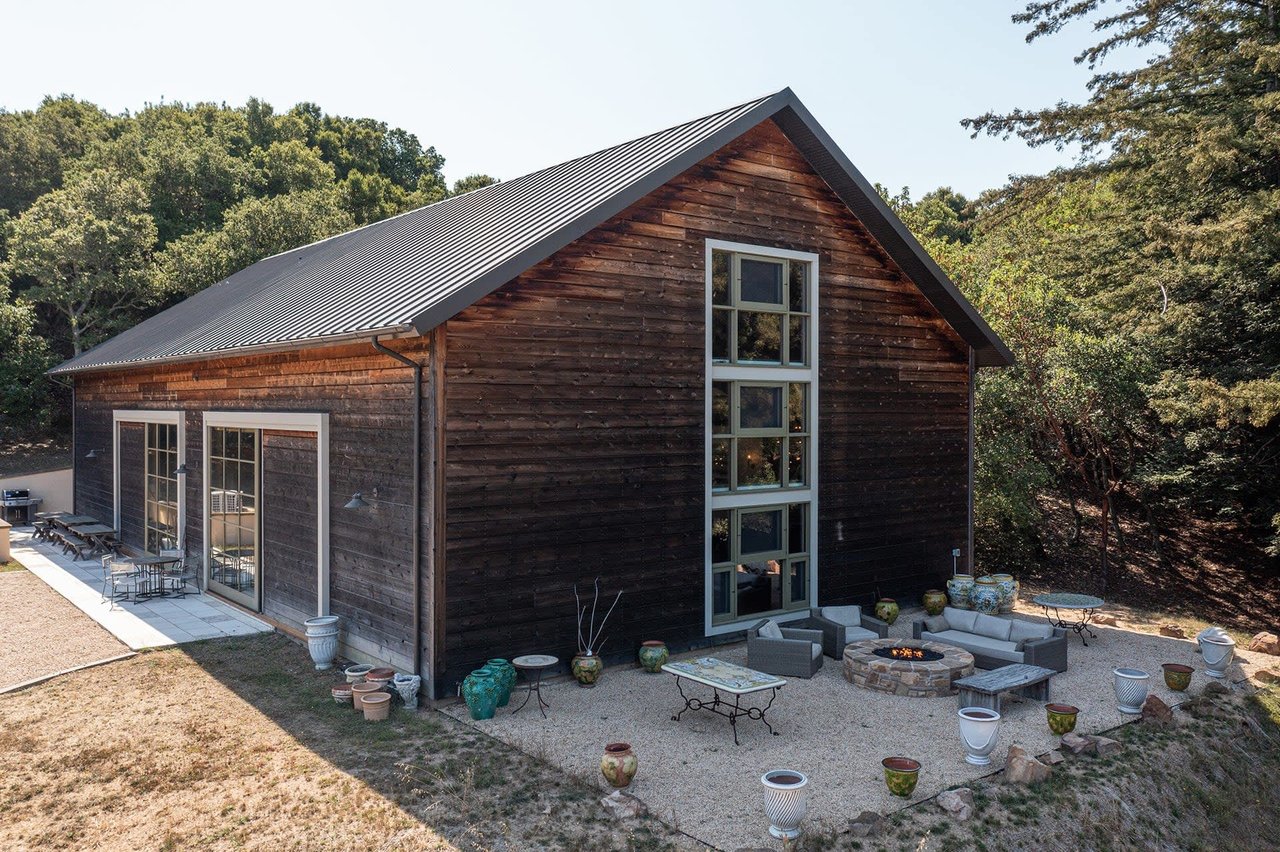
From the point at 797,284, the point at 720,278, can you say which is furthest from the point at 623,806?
the point at 797,284

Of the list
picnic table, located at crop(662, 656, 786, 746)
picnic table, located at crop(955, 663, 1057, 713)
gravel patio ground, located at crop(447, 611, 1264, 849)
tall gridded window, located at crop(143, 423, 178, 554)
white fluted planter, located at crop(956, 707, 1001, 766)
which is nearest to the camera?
gravel patio ground, located at crop(447, 611, 1264, 849)

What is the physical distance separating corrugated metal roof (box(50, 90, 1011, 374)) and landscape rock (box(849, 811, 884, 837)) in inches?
213

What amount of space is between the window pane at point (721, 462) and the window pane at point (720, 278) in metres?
1.79

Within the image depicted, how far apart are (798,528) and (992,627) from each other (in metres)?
2.73

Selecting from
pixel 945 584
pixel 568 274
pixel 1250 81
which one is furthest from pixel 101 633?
pixel 1250 81

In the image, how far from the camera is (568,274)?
9.77 meters

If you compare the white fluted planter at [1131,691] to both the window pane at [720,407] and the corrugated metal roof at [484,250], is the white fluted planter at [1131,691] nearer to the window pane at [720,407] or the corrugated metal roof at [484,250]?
the window pane at [720,407]

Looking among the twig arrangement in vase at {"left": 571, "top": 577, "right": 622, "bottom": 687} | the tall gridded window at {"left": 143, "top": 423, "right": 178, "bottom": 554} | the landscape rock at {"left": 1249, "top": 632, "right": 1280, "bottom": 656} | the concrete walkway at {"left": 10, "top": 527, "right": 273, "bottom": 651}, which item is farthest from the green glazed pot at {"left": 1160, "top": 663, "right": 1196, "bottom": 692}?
the tall gridded window at {"left": 143, "top": 423, "right": 178, "bottom": 554}

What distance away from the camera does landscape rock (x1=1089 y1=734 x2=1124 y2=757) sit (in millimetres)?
7969

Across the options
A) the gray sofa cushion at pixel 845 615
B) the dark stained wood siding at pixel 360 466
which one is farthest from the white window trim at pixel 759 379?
the dark stained wood siding at pixel 360 466

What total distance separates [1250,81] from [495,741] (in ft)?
47.7

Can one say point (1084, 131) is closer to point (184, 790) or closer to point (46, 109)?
point (184, 790)

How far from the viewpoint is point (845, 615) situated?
11.7 m

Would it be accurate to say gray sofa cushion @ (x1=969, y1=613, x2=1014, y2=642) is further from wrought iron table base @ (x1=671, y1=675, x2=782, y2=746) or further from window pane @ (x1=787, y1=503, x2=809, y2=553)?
wrought iron table base @ (x1=671, y1=675, x2=782, y2=746)
